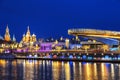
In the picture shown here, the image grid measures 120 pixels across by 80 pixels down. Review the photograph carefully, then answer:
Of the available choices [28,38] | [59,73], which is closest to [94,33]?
[59,73]

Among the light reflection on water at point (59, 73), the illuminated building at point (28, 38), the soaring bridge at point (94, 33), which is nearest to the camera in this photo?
the light reflection on water at point (59, 73)

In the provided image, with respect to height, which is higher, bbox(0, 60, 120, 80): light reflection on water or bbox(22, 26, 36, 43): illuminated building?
bbox(22, 26, 36, 43): illuminated building

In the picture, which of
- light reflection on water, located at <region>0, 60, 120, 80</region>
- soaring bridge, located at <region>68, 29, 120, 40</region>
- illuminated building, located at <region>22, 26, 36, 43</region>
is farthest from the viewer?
illuminated building, located at <region>22, 26, 36, 43</region>

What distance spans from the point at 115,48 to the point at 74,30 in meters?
8.13

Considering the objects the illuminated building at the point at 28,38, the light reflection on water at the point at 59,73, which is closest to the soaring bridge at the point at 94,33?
the light reflection on water at the point at 59,73

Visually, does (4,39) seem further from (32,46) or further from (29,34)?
(32,46)

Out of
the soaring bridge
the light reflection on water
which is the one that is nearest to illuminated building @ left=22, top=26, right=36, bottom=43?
the soaring bridge

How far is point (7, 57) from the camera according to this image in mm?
72688

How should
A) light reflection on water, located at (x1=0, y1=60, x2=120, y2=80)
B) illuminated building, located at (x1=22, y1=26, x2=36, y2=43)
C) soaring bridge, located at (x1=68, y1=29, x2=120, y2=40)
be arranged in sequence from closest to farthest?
light reflection on water, located at (x1=0, y1=60, x2=120, y2=80)
soaring bridge, located at (x1=68, y1=29, x2=120, y2=40)
illuminated building, located at (x1=22, y1=26, x2=36, y2=43)

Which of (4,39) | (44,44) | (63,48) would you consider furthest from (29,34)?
(63,48)

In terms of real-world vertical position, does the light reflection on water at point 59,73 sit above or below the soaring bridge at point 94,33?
below

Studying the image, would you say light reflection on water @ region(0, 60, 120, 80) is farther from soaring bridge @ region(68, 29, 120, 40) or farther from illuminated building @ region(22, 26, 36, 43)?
illuminated building @ region(22, 26, 36, 43)

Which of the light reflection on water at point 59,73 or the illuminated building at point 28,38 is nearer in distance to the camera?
the light reflection on water at point 59,73

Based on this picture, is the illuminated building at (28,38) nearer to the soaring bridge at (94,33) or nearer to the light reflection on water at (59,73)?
the soaring bridge at (94,33)
